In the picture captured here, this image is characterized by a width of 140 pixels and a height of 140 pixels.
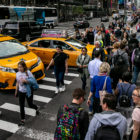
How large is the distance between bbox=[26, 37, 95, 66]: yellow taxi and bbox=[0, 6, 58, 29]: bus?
51.7 feet

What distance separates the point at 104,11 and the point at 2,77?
98.7m

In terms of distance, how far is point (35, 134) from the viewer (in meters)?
5.21

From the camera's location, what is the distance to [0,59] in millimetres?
7992

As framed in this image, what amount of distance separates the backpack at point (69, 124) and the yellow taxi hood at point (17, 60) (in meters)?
5.07

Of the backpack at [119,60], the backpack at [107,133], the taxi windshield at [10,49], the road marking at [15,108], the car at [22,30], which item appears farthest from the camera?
the car at [22,30]

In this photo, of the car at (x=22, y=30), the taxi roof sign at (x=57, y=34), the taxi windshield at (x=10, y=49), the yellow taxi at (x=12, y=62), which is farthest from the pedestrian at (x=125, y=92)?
the car at (x=22, y=30)

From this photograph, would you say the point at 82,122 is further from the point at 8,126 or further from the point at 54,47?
the point at 54,47

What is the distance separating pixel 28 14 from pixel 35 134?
30.7 metres

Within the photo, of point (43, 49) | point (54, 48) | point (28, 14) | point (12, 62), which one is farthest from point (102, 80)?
point (28, 14)

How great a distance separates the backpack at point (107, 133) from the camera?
2.59 m

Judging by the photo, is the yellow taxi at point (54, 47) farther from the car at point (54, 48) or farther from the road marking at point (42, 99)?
the road marking at point (42, 99)

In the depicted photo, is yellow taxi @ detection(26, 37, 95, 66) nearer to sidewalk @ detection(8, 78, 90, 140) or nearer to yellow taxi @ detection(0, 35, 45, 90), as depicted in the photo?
yellow taxi @ detection(0, 35, 45, 90)

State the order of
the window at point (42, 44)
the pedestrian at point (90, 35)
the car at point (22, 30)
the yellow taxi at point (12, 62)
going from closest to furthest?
the yellow taxi at point (12, 62)
the window at point (42, 44)
the pedestrian at point (90, 35)
the car at point (22, 30)

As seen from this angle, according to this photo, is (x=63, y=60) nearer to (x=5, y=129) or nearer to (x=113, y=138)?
(x=5, y=129)
